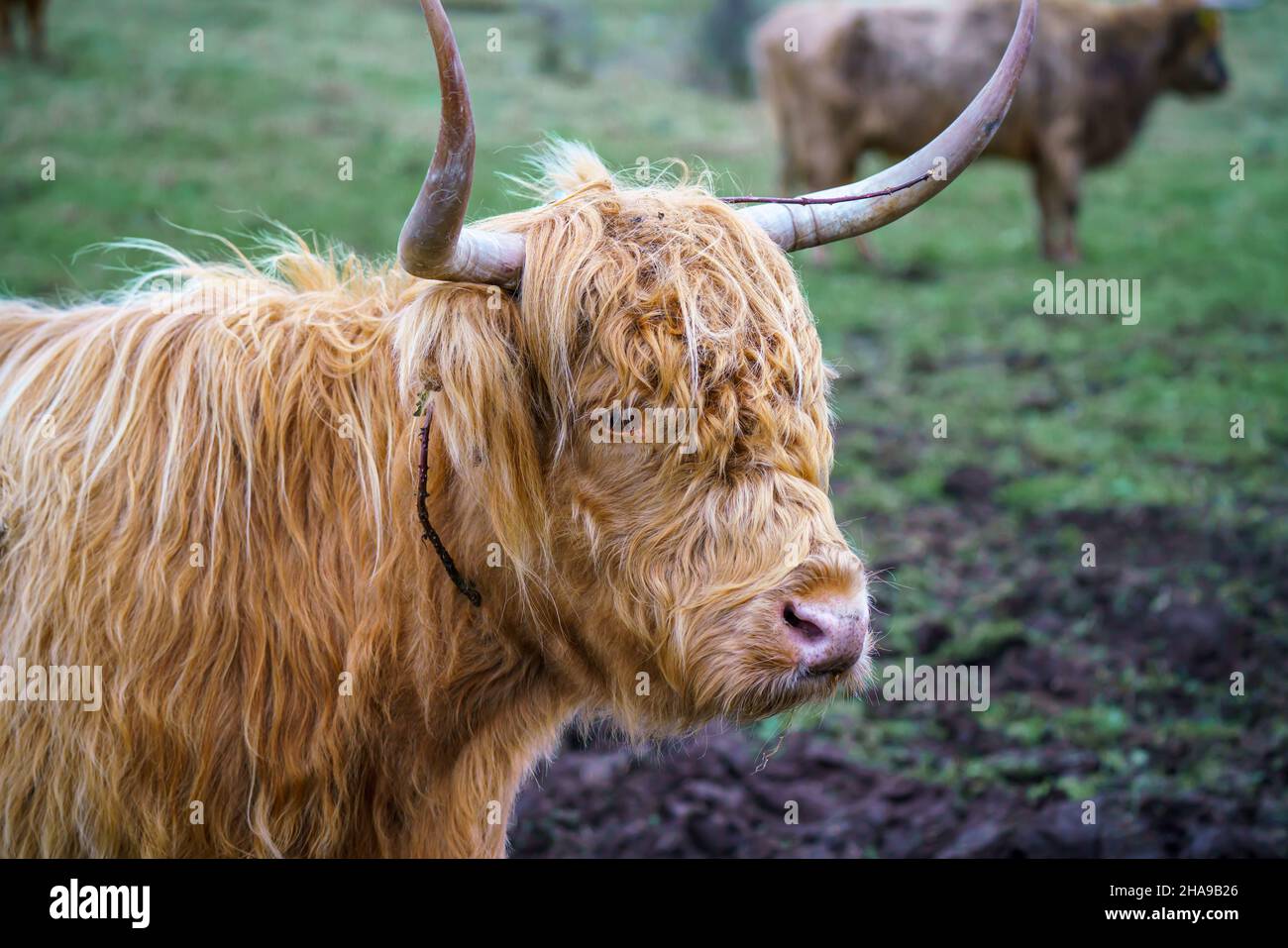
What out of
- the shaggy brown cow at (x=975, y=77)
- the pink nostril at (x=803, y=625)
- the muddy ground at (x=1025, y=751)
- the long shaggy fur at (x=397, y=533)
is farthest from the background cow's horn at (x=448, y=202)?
the shaggy brown cow at (x=975, y=77)

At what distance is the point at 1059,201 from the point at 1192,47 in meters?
2.95

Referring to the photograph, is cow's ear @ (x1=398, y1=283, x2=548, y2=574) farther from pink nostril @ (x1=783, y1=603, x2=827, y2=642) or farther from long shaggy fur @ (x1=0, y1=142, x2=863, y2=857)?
pink nostril @ (x1=783, y1=603, x2=827, y2=642)

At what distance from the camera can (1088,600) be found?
203 inches

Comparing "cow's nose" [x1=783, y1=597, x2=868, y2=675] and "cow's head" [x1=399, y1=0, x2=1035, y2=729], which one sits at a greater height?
"cow's head" [x1=399, y1=0, x2=1035, y2=729]

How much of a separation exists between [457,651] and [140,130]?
1025cm

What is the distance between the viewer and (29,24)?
1170 cm

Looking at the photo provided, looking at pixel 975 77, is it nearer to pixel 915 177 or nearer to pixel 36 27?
pixel 915 177

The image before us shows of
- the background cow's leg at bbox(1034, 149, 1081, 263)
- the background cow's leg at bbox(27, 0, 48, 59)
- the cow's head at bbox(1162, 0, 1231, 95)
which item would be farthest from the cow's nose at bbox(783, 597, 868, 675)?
the background cow's leg at bbox(27, 0, 48, 59)

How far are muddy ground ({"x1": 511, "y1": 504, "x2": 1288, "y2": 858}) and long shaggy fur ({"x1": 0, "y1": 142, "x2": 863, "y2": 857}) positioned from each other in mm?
949

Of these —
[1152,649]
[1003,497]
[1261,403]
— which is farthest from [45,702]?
[1261,403]

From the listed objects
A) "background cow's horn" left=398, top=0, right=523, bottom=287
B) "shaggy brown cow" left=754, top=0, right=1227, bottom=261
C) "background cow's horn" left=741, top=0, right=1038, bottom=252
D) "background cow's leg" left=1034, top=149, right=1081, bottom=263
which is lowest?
"background cow's horn" left=398, top=0, right=523, bottom=287

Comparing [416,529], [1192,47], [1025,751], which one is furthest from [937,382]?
[1192,47]

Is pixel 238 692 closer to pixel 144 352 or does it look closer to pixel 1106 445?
pixel 144 352

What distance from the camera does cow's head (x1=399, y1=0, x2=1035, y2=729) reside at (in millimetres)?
2223
